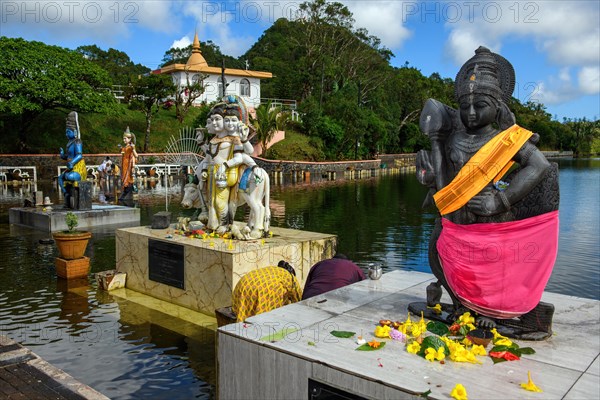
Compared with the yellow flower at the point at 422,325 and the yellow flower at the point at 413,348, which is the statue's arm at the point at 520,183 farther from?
the yellow flower at the point at 413,348

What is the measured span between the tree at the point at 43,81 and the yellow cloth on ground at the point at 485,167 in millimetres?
27663

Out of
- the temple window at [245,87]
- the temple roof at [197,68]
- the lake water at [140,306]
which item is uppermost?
the temple roof at [197,68]

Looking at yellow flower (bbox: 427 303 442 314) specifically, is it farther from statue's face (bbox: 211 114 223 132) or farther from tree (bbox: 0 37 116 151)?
tree (bbox: 0 37 116 151)

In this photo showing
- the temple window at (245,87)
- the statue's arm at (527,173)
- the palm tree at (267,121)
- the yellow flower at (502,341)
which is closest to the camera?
the yellow flower at (502,341)

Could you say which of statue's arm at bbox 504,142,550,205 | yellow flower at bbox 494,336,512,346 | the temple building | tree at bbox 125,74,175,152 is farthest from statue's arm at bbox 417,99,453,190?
the temple building

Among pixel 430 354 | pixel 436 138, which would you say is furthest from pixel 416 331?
pixel 436 138

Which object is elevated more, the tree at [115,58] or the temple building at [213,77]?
the tree at [115,58]

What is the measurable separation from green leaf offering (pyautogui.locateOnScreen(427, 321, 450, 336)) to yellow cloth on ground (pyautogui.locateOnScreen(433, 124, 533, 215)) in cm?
95

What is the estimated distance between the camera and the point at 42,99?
28.0 m

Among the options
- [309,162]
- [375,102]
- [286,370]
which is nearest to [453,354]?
[286,370]

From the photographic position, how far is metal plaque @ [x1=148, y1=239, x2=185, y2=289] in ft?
24.7

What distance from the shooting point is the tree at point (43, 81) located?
87.9 feet

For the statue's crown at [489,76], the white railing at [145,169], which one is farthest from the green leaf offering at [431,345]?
the white railing at [145,169]

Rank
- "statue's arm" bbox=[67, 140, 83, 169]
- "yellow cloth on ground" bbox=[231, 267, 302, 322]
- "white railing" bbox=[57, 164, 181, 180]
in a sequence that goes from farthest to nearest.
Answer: "white railing" bbox=[57, 164, 181, 180] → "statue's arm" bbox=[67, 140, 83, 169] → "yellow cloth on ground" bbox=[231, 267, 302, 322]
